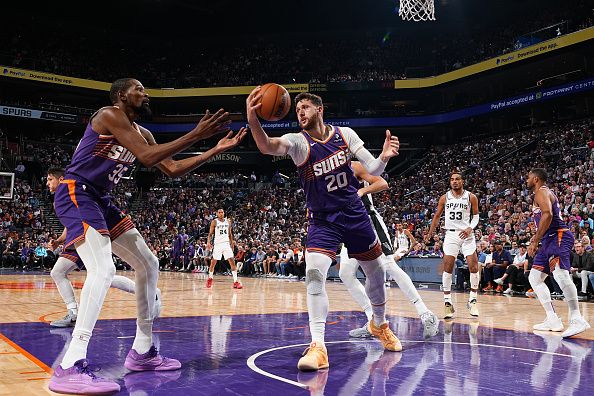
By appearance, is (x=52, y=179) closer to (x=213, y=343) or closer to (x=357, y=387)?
(x=213, y=343)

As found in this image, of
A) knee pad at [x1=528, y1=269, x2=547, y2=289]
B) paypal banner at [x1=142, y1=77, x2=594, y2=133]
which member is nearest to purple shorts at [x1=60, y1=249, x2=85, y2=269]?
knee pad at [x1=528, y1=269, x2=547, y2=289]

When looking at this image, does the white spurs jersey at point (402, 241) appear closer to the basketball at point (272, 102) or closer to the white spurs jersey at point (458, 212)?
the white spurs jersey at point (458, 212)

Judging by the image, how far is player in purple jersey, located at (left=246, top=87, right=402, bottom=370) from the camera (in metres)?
4.63

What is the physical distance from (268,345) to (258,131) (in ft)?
7.57

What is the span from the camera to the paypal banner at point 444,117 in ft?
89.1

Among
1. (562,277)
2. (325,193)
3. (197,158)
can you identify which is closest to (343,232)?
(325,193)

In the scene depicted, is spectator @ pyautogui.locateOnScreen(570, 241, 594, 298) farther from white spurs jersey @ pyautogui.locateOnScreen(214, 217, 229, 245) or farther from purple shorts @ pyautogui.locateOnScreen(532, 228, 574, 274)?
white spurs jersey @ pyautogui.locateOnScreen(214, 217, 229, 245)

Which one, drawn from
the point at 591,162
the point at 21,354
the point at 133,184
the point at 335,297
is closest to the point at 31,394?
the point at 21,354

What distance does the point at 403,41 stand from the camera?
124ft

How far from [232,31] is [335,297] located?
33653mm

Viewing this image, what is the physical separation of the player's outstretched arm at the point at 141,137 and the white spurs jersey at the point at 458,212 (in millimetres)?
5801

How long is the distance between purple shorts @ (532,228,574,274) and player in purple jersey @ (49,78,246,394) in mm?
4710

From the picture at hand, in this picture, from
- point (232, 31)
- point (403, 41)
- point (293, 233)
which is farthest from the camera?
point (232, 31)

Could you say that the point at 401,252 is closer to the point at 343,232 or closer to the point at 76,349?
the point at 343,232
